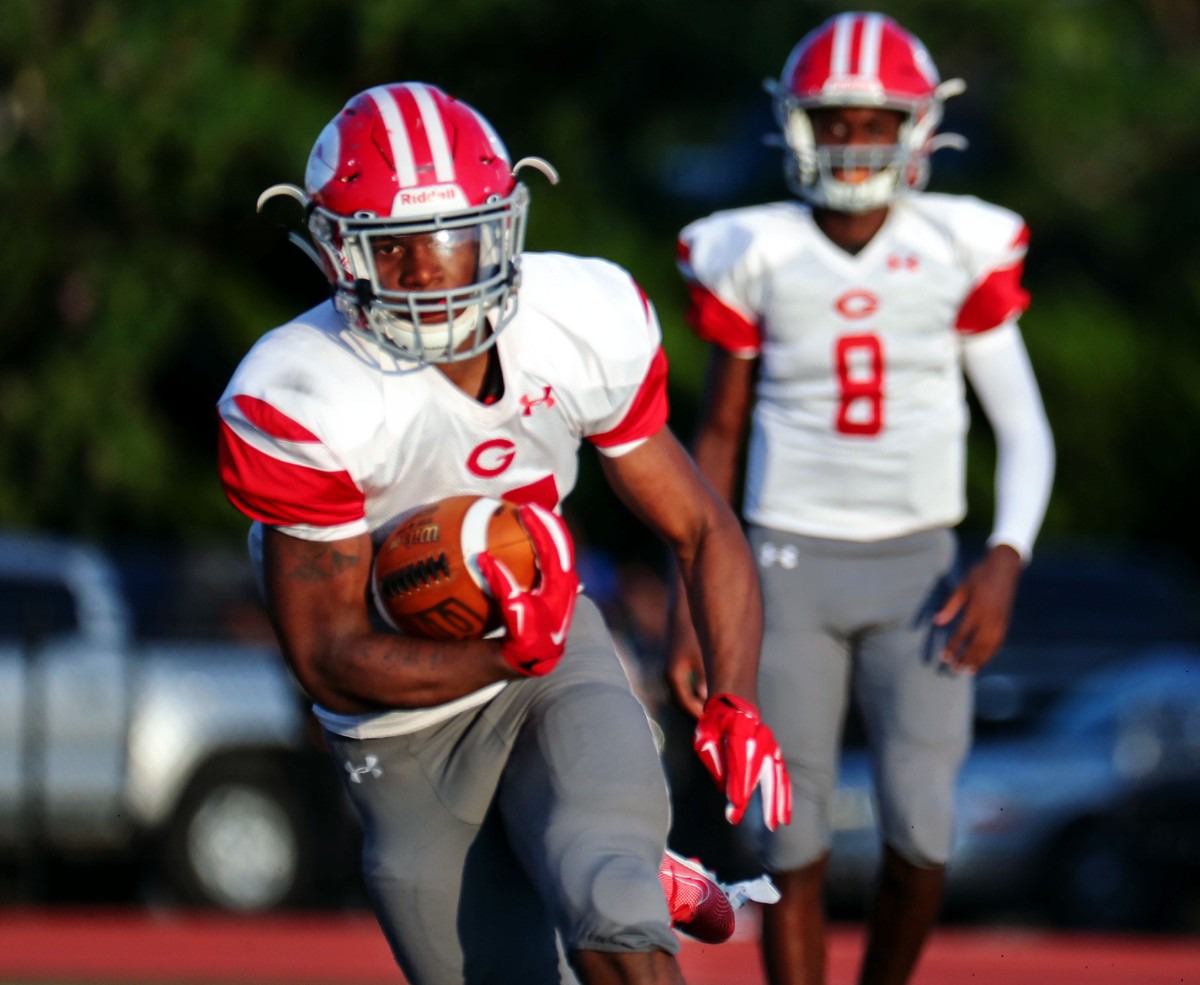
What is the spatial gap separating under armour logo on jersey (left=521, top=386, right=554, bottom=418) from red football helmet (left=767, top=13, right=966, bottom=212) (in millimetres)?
1310

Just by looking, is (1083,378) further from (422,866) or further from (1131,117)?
(422,866)

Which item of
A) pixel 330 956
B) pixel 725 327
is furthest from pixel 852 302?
pixel 330 956

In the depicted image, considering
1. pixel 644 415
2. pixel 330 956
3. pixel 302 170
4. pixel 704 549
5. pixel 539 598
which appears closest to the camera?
pixel 539 598

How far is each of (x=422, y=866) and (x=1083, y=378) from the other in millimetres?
10409

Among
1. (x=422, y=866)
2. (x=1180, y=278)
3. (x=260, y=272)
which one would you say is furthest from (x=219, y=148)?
(x=422, y=866)

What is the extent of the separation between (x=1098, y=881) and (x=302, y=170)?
17.7 feet

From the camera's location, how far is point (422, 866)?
3430 mm

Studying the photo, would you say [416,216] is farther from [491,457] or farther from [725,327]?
[725,327]

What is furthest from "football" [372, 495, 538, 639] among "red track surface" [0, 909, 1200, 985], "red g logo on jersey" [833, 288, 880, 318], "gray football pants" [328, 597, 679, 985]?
"red track surface" [0, 909, 1200, 985]

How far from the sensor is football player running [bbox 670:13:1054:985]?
14.4ft

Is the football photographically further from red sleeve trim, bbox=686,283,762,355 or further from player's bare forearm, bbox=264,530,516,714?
red sleeve trim, bbox=686,283,762,355

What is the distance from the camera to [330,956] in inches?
285

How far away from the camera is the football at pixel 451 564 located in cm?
322

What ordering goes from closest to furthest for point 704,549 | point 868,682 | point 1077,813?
point 704,549
point 868,682
point 1077,813
